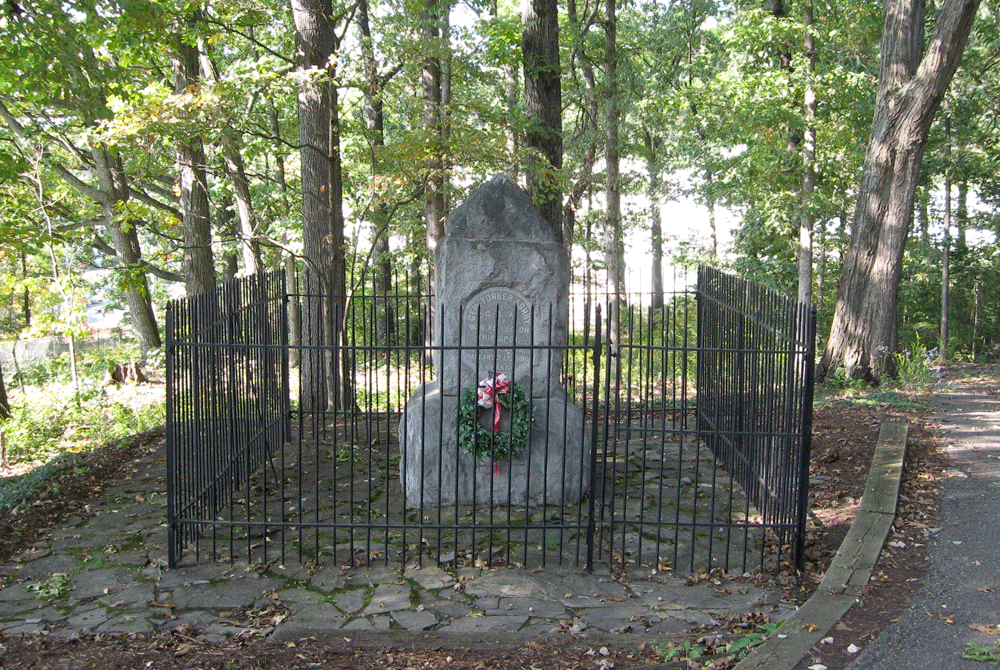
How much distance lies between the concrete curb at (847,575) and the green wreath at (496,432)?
2457mm

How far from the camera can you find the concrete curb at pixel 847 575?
152 inches

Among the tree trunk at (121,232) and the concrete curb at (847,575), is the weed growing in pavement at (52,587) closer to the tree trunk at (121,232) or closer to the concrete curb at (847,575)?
the concrete curb at (847,575)

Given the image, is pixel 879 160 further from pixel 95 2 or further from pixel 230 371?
pixel 95 2

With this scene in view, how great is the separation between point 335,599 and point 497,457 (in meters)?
1.87

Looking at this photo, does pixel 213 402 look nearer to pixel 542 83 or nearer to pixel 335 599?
pixel 335 599

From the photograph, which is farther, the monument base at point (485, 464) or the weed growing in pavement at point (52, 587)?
the monument base at point (485, 464)

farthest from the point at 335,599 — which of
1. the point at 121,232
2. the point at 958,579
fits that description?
the point at 121,232

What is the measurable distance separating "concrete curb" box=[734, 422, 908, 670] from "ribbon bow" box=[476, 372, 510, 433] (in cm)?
264

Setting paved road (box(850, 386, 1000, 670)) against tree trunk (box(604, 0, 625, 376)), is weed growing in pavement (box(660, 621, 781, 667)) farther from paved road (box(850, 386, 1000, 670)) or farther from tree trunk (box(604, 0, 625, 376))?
tree trunk (box(604, 0, 625, 376))

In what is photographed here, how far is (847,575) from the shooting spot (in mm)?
4730

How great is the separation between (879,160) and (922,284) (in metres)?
12.5

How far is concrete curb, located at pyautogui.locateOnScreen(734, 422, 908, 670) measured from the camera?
3.86 metres

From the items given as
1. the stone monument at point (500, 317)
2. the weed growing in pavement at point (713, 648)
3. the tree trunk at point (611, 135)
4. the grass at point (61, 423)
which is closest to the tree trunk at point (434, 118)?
the stone monument at point (500, 317)

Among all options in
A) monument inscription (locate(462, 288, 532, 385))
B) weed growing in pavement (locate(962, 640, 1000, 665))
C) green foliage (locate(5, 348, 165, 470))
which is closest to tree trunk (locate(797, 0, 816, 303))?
monument inscription (locate(462, 288, 532, 385))
